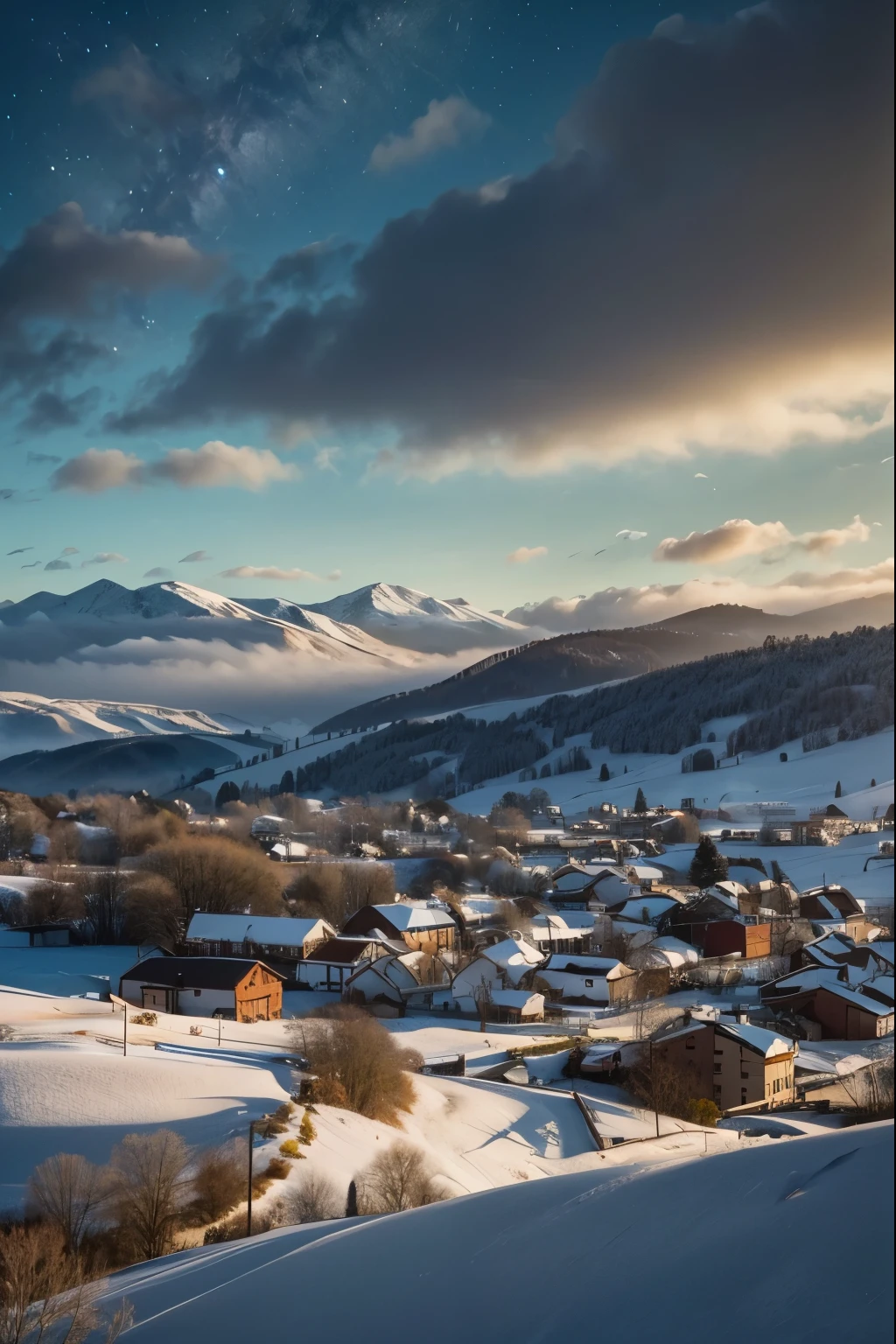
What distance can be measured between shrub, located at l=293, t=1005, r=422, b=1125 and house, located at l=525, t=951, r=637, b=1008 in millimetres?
10296

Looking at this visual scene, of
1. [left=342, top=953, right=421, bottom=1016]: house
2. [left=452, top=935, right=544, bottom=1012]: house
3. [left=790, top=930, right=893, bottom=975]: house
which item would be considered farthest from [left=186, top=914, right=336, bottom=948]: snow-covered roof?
[left=790, top=930, right=893, bottom=975]: house

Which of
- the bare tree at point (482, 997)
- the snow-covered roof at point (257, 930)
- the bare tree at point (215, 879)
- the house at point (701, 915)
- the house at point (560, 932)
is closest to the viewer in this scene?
the bare tree at point (482, 997)

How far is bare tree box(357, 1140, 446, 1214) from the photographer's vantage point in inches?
490

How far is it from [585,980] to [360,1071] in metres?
12.4

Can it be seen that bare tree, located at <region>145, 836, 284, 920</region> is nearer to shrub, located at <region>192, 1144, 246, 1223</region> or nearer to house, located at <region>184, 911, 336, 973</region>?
house, located at <region>184, 911, 336, 973</region>

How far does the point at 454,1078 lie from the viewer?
1877 cm

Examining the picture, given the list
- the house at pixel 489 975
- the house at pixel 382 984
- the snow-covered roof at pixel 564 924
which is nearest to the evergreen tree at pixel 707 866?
the snow-covered roof at pixel 564 924

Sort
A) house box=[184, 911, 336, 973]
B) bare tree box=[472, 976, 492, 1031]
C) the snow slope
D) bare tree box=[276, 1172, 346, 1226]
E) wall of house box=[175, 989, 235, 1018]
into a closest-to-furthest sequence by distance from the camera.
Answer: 1. the snow slope
2. bare tree box=[276, 1172, 346, 1226]
3. wall of house box=[175, 989, 235, 1018]
4. bare tree box=[472, 976, 492, 1031]
5. house box=[184, 911, 336, 973]

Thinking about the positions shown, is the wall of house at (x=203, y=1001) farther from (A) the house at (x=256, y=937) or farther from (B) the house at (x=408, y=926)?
(B) the house at (x=408, y=926)

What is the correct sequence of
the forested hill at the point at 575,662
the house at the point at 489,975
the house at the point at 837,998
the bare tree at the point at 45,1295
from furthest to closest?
the forested hill at the point at 575,662 < the house at the point at 489,975 < the house at the point at 837,998 < the bare tree at the point at 45,1295

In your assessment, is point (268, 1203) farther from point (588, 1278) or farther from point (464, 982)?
point (464, 982)

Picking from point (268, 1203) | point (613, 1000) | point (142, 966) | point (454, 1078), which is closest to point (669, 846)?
point (613, 1000)

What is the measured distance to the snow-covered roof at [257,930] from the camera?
31.1 m

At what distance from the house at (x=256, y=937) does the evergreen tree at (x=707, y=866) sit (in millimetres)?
14583
